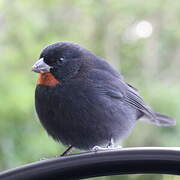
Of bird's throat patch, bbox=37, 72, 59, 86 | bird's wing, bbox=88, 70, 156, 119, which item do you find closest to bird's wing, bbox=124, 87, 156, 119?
bird's wing, bbox=88, 70, 156, 119

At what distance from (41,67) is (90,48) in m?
2.46

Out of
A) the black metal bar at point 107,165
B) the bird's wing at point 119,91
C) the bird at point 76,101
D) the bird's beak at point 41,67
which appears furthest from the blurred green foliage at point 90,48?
the black metal bar at point 107,165

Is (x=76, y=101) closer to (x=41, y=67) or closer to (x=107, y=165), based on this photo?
(x=41, y=67)

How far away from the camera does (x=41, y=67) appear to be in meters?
2.43

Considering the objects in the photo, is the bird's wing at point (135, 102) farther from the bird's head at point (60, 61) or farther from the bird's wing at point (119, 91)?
the bird's head at point (60, 61)

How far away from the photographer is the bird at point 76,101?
97.4 inches

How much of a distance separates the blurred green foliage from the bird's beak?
128 centimetres

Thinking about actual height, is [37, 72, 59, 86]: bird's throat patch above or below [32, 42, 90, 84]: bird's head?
below

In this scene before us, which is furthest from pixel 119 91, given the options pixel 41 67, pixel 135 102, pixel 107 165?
pixel 107 165

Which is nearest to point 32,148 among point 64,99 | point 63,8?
point 64,99

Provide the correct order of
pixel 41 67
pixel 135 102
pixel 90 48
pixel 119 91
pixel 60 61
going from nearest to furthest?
pixel 41 67 < pixel 60 61 < pixel 119 91 < pixel 135 102 < pixel 90 48

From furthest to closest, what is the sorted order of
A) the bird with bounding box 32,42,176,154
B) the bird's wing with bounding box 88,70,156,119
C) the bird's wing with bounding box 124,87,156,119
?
the bird's wing with bounding box 124,87,156,119, the bird's wing with bounding box 88,70,156,119, the bird with bounding box 32,42,176,154

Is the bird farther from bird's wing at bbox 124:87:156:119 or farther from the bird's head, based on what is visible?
bird's wing at bbox 124:87:156:119

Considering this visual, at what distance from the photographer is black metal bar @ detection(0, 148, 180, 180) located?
140cm
